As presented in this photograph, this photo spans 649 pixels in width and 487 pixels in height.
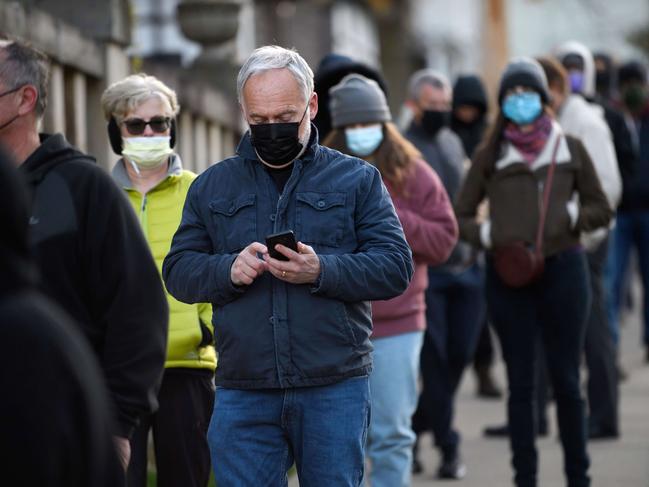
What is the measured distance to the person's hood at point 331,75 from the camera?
8.00 meters

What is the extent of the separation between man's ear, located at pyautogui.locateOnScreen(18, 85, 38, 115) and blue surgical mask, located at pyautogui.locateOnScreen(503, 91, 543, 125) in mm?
3461

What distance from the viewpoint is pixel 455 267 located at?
8789 millimetres

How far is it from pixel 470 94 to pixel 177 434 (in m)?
5.94

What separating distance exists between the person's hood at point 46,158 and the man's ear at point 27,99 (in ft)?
0.44

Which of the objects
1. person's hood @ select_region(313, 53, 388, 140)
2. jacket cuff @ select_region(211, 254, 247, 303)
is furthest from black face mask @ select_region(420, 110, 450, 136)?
jacket cuff @ select_region(211, 254, 247, 303)

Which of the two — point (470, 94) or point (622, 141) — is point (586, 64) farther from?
point (470, 94)

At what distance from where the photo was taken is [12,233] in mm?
2674

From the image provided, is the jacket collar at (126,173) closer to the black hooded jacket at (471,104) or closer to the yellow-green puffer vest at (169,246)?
the yellow-green puffer vest at (169,246)

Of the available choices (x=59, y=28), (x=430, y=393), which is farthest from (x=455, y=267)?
(x=59, y=28)

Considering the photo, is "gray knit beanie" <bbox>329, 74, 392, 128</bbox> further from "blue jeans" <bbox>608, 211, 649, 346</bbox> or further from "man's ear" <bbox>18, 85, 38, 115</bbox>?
"blue jeans" <bbox>608, 211, 649, 346</bbox>

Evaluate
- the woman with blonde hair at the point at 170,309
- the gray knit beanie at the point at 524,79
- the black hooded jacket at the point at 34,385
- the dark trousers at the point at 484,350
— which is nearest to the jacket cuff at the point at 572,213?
the gray knit beanie at the point at 524,79

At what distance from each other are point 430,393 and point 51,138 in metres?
4.50

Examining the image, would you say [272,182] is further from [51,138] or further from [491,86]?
[491,86]

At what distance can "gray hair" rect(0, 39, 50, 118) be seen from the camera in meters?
4.44
